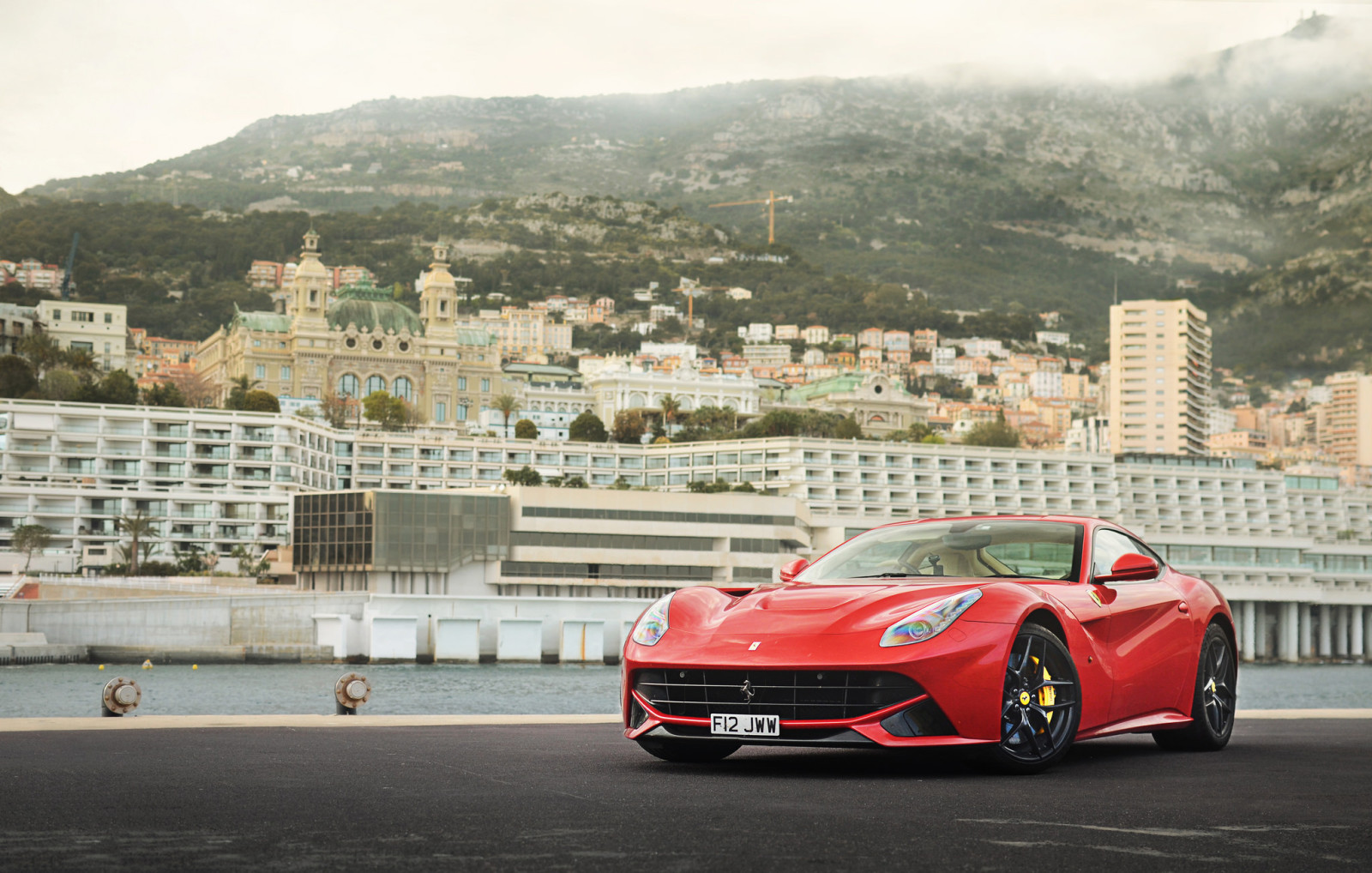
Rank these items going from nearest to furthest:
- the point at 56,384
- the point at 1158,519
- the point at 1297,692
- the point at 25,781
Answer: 1. the point at 25,781
2. the point at 1297,692
3. the point at 56,384
4. the point at 1158,519

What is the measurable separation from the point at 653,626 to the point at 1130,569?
9.70 ft

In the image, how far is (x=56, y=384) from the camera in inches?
5999

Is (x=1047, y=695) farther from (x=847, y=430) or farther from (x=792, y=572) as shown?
(x=847, y=430)

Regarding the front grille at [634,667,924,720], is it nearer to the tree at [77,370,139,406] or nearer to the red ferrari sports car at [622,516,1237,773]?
the red ferrari sports car at [622,516,1237,773]

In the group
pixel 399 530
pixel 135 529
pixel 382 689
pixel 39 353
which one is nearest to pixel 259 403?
pixel 39 353

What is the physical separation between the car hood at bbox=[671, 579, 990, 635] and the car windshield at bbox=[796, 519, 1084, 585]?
0.57m

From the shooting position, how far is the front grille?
796cm

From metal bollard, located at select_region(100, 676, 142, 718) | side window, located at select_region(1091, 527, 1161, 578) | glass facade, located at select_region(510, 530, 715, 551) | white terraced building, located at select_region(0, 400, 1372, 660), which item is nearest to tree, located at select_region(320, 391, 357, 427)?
white terraced building, located at select_region(0, 400, 1372, 660)

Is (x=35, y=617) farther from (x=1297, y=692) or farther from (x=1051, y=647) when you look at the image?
(x=1051, y=647)

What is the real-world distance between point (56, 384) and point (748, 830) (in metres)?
161

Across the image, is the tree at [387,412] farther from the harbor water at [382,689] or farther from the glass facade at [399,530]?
the harbor water at [382,689]

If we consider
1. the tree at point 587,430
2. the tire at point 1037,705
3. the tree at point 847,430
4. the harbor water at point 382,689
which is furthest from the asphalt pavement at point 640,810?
the tree at point 847,430

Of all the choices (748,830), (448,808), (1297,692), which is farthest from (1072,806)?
(1297,692)

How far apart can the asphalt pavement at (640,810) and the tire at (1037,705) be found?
146mm
